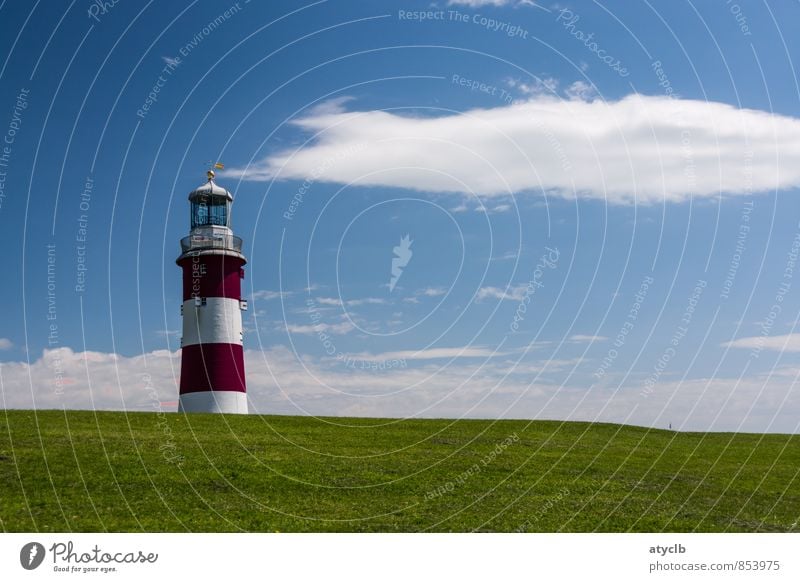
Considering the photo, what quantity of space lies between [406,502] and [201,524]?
302 inches

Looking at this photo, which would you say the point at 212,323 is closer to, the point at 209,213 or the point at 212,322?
the point at 212,322

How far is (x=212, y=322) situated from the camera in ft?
157

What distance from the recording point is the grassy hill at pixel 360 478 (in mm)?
26078

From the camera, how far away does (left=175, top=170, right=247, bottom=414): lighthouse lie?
4712 cm

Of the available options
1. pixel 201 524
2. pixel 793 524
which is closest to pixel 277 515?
pixel 201 524

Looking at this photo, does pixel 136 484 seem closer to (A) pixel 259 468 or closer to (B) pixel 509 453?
(A) pixel 259 468

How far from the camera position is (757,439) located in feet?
176

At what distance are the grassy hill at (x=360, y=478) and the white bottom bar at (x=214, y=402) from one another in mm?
2303
